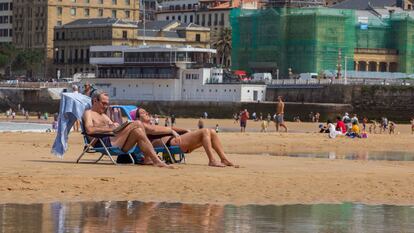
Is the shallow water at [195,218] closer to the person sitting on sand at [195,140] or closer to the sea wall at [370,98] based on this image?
the person sitting on sand at [195,140]

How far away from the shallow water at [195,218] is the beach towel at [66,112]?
5572 mm

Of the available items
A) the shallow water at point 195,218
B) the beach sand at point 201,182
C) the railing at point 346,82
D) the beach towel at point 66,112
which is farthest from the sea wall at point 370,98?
the shallow water at point 195,218

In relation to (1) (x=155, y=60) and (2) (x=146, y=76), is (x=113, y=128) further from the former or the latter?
(2) (x=146, y=76)

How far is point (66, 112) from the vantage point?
2159cm

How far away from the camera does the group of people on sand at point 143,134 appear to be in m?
20.6

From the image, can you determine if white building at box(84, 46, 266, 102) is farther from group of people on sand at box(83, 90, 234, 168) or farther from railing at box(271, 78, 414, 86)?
group of people on sand at box(83, 90, 234, 168)

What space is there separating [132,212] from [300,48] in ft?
288

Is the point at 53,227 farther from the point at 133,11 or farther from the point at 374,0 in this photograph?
the point at 133,11

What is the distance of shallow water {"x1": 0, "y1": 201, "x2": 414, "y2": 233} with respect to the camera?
552 inches

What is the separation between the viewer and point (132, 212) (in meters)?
15.3

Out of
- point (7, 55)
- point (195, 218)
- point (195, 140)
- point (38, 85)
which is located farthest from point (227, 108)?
point (195, 218)

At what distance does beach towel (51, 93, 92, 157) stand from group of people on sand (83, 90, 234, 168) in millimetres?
236

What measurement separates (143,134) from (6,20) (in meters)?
137

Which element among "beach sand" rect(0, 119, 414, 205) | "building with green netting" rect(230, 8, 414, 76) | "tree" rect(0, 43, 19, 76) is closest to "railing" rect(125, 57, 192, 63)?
"building with green netting" rect(230, 8, 414, 76)
